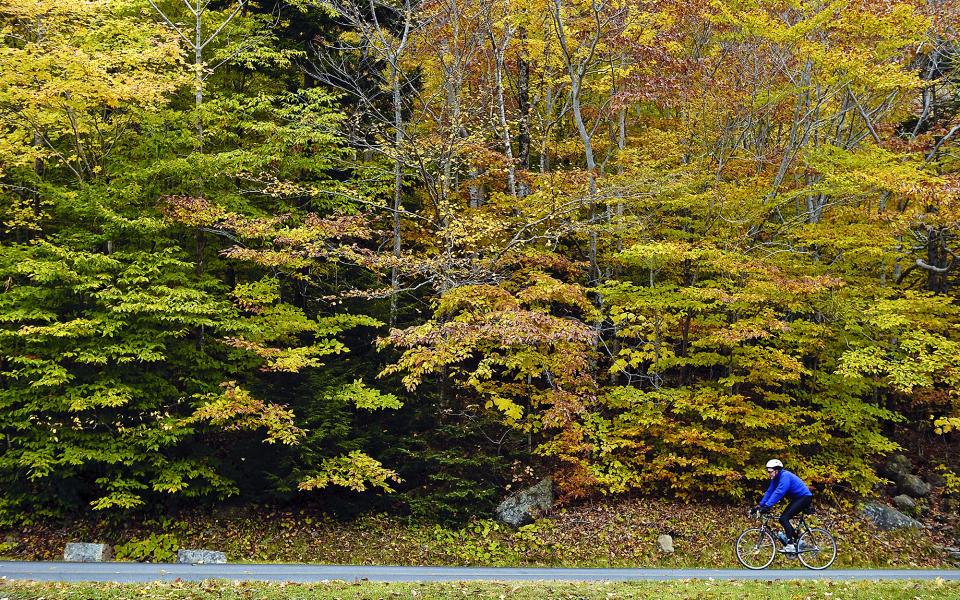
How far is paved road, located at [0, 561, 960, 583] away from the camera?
9477 millimetres

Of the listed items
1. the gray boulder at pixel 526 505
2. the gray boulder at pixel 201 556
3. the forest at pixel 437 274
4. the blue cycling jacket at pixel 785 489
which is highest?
the forest at pixel 437 274

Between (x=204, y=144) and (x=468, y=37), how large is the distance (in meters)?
7.90

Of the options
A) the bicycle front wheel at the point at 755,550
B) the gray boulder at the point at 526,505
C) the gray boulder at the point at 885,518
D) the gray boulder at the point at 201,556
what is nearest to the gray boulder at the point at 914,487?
the gray boulder at the point at 885,518

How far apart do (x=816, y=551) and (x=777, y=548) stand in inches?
59.4

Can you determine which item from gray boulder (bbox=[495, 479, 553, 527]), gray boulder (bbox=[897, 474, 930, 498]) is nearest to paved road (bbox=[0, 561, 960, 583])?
gray boulder (bbox=[495, 479, 553, 527])

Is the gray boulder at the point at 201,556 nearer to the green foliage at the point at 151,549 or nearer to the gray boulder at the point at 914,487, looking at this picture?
the green foliage at the point at 151,549

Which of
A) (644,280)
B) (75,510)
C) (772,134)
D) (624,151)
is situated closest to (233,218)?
(75,510)

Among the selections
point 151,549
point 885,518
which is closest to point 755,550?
point 885,518

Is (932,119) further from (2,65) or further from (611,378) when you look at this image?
(2,65)

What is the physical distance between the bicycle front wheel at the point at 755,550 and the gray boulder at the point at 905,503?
4.51 m

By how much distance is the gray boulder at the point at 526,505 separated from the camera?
13.5 metres

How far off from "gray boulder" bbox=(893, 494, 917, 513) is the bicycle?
3107 millimetres

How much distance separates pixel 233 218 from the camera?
43.9ft

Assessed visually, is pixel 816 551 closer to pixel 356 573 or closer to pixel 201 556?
pixel 356 573
